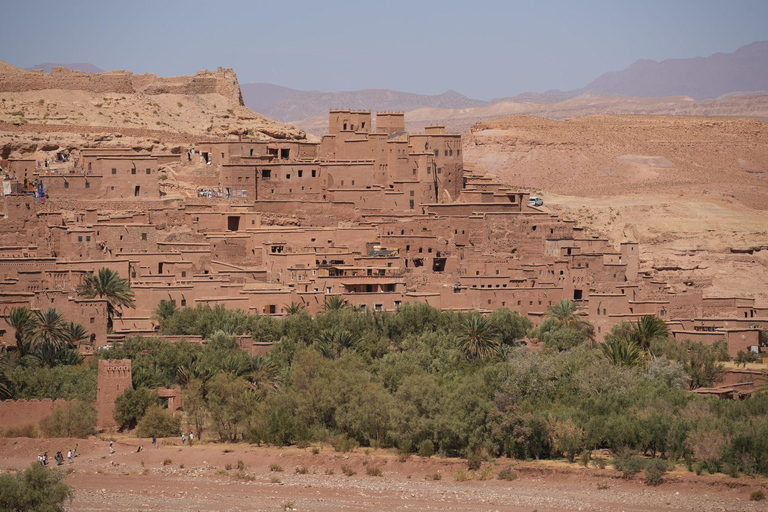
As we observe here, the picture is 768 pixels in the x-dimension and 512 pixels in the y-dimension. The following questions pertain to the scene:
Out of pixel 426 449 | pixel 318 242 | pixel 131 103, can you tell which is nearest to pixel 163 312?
pixel 318 242

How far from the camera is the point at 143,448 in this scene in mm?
36094

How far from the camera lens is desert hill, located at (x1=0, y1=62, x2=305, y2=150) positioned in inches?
2260

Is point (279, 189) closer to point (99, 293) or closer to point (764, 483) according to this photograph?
point (99, 293)

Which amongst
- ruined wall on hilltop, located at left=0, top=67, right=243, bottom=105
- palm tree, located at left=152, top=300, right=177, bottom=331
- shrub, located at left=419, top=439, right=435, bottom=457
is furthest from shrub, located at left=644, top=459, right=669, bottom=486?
ruined wall on hilltop, located at left=0, top=67, right=243, bottom=105

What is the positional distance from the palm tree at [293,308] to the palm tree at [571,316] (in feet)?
24.1

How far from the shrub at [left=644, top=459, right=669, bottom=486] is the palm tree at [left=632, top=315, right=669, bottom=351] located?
10.5 m

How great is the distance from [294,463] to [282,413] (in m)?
2.18

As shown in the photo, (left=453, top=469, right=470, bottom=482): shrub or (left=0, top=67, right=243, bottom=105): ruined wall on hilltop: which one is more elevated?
(left=0, top=67, right=243, bottom=105): ruined wall on hilltop

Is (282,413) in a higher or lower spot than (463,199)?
lower

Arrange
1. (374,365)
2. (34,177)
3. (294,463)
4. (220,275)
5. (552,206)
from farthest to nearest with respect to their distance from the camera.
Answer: (552,206) → (34,177) → (220,275) → (374,365) → (294,463)

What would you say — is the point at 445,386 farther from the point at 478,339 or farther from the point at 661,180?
the point at 661,180

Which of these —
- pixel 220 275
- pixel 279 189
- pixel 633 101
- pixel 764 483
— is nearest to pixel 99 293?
pixel 220 275

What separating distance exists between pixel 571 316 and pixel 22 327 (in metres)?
15.7

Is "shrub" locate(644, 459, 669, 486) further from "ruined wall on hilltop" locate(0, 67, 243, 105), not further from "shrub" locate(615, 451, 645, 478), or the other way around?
"ruined wall on hilltop" locate(0, 67, 243, 105)
